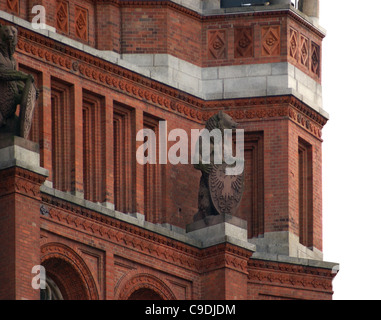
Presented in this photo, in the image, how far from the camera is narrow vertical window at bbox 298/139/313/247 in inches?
4168

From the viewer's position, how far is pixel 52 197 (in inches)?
3839

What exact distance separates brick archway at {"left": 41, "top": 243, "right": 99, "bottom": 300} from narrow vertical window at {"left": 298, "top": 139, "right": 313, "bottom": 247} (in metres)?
8.92

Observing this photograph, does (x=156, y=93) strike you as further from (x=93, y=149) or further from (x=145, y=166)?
(x=93, y=149)

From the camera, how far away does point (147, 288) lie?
330ft

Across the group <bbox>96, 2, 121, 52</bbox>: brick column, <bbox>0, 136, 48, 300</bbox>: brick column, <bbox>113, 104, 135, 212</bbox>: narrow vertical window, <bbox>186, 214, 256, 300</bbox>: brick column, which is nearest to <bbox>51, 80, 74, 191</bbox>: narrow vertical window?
<bbox>113, 104, 135, 212</bbox>: narrow vertical window

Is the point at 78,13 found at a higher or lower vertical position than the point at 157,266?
higher

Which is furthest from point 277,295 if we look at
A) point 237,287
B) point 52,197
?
point 52,197

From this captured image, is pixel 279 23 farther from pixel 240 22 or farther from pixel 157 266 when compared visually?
pixel 157 266

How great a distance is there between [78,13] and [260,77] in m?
5.77

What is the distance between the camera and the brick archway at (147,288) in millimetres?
100062

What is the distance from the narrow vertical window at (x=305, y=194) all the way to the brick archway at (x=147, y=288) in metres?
6.12

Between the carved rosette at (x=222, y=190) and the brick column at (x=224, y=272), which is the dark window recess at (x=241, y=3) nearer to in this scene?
the carved rosette at (x=222, y=190)

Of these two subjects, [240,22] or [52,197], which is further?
[240,22]

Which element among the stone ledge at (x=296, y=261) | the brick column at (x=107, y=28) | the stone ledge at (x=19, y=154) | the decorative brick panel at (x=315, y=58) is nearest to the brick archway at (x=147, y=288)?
the stone ledge at (x=296, y=261)
